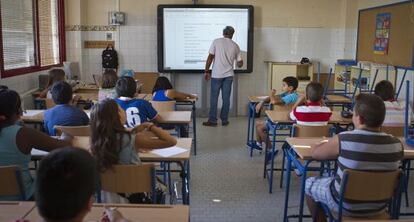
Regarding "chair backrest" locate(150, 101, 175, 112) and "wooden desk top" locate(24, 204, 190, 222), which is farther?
"chair backrest" locate(150, 101, 175, 112)

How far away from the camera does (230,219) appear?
12.3 ft

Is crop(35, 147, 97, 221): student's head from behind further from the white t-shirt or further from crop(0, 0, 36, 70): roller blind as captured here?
the white t-shirt

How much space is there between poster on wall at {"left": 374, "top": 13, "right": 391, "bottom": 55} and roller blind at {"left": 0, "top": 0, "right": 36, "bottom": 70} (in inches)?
218

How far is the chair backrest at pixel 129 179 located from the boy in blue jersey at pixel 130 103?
1550 mm

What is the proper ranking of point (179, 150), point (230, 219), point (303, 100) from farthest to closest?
point (303, 100) < point (230, 219) < point (179, 150)

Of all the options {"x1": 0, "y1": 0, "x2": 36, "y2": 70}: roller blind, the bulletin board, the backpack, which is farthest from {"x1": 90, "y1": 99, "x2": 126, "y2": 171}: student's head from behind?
the backpack

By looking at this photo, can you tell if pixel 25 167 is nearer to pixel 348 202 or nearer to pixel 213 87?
pixel 348 202

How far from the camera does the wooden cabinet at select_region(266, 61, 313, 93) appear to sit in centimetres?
852

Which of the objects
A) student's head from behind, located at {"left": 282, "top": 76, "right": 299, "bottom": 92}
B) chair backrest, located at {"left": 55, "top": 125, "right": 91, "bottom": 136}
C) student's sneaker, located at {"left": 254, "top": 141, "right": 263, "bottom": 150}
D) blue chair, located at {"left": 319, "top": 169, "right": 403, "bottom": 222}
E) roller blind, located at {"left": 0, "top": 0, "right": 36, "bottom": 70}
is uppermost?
roller blind, located at {"left": 0, "top": 0, "right": 36, "bottom": 70}

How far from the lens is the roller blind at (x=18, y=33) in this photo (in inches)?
231

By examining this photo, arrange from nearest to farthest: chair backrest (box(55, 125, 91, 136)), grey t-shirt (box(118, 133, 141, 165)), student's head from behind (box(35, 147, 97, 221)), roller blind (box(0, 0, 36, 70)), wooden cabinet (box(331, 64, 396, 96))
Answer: student's head from behind (box(35, 147, 97, 221)), grey t-shirt (box(118, 133, 141, 165)), chair backrest (box(55, 125, 91, 136)), roller blind (box(0, 0, 36, 70)), wooden cabinet (box(331, 64, 396, 96))

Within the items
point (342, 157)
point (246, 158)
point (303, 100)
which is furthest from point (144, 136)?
point (246, 158)

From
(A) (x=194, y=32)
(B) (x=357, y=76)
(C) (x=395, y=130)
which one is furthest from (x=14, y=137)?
(B) (x=357, y=76)

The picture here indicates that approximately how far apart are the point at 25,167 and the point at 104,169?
632 mm
